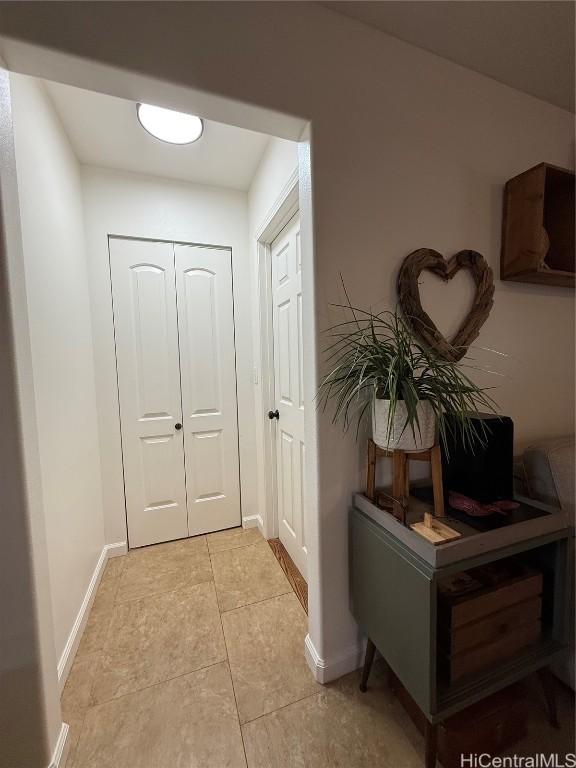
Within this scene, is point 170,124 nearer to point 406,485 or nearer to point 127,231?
point 127,231

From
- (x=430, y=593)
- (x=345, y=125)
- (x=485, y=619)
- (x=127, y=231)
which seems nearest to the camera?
(x=430, y=593)

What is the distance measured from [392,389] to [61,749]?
60.1 inches

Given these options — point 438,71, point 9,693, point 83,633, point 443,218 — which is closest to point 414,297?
point 443,218

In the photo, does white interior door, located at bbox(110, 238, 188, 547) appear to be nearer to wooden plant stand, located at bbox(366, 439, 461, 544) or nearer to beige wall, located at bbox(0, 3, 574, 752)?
beige wall, located at bbox(0, 3, 574, 752)

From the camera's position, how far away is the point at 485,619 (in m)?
0.92

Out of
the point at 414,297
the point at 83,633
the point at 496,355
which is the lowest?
the point at 83,633

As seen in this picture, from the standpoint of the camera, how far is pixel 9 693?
86 cm

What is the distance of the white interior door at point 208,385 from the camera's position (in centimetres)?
207

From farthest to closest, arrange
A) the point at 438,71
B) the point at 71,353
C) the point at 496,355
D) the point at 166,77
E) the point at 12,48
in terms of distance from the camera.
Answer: the point at 71,353 → the point at 496,355 → the point at 438,71 → the point at 166,77 → the point at 12,48

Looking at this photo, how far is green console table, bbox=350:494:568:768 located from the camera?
2.71 feet

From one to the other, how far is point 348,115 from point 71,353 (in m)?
1.60

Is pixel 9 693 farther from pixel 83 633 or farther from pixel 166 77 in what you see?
pixel 166 77

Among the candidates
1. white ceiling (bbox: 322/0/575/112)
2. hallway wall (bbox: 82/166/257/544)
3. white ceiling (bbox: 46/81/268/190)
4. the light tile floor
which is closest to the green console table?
the light tile floor

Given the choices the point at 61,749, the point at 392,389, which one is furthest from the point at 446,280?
the point at 61,749
